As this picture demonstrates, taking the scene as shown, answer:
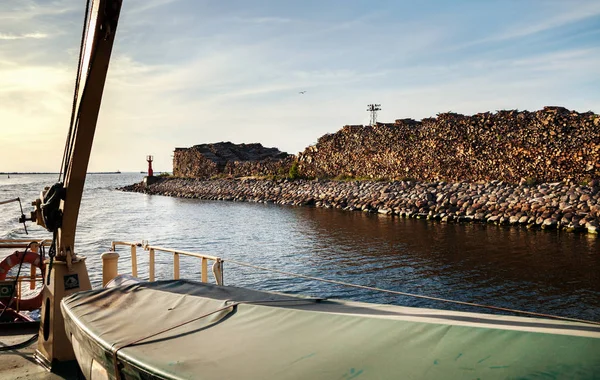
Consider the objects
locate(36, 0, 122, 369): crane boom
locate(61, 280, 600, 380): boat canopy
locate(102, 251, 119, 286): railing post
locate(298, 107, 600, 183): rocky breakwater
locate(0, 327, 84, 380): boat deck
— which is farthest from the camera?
locate(298, 107, 600, 183): rocky breakwater

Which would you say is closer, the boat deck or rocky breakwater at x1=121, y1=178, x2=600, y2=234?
the boat deck

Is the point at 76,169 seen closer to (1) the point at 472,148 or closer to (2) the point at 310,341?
(2) the point at 310,341

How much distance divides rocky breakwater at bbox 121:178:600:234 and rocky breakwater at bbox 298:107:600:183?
1642 millimetres

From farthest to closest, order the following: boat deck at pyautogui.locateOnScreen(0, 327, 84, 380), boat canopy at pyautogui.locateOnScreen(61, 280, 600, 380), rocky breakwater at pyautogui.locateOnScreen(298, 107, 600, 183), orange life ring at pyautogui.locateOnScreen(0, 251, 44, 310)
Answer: rocky breakwater at pyautogui.locateOnScreen(298, 107, 600, 183), orange life ring at pyautogui.locateOnScreen(0, 251, 44, 310), boat deck at pyautogui.locateOnScreen(0, 327, 84, 380), boat canopy at pyautogui.locateOnScreen(61, 280, 600, 380)

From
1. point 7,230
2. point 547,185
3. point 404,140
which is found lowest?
point 7,230

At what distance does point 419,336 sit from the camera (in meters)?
3.29

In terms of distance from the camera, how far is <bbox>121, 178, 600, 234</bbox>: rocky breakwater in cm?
1959

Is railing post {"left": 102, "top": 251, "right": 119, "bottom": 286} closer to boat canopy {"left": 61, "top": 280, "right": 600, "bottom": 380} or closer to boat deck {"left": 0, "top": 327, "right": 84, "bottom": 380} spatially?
boat deck {"left": 0, "top": 327, "right": 84, "bottom": 380}

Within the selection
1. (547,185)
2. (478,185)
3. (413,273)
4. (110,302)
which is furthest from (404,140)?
(110,302)

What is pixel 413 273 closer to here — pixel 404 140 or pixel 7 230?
pixel 404 140

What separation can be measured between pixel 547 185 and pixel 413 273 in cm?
1298

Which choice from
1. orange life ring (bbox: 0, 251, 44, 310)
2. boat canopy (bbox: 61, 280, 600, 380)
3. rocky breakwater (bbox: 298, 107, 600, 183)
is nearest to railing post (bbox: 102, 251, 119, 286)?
orange life ring (bbox: 0, 251, 44, 310)

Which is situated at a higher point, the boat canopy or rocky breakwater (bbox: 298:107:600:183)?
rocky breakwater (bbox: 298:107:600:183)

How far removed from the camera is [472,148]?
28531mm
